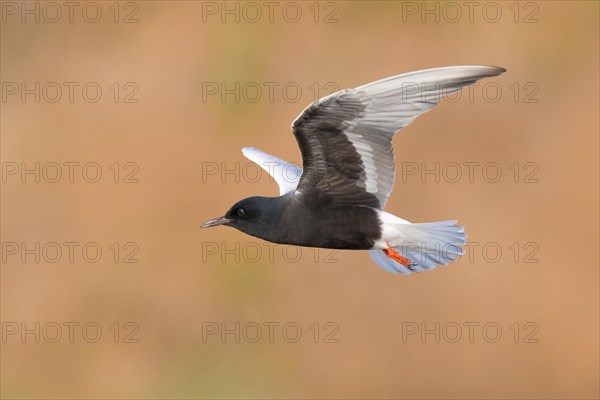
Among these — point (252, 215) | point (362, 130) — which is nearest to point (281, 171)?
point (252, 215)

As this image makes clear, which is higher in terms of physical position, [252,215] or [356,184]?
[356,184]

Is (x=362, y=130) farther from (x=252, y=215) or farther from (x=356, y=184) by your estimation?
(x=252, y=215)

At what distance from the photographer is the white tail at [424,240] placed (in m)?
6.88

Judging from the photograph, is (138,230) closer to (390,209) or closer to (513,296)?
(390,209)

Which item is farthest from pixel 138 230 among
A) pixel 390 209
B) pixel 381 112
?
pixel 381 112

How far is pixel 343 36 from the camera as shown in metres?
14.6

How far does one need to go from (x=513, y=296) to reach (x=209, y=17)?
4336 mm

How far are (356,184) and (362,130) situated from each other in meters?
0.33

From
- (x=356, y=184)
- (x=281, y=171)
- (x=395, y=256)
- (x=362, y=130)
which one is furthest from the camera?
(x=281, y=171)

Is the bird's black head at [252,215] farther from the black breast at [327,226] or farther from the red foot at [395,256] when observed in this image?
the red foot at [395,256]

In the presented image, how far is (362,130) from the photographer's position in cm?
656

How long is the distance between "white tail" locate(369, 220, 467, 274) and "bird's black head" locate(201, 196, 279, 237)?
1.87 feet

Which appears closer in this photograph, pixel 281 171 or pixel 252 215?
pixel 252 215

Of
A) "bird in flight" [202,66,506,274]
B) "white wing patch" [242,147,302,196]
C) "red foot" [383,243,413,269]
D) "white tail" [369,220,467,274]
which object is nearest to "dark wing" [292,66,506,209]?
"bird in flight" [202,66,506,274]
